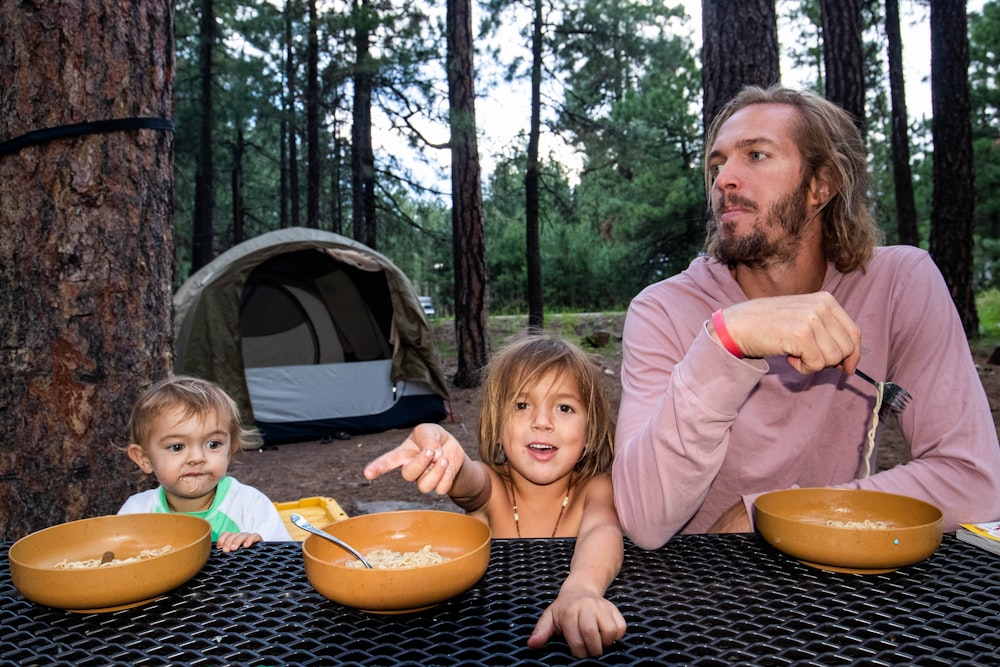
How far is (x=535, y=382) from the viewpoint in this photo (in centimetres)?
173

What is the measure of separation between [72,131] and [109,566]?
5.56 feet

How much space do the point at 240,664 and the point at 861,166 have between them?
2.07 meters

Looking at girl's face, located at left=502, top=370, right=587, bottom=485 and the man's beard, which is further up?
the man's beard

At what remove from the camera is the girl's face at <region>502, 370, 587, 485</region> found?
170 centimetres

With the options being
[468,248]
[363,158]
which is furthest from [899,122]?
[363,158]

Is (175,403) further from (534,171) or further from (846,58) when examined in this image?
(534,171)

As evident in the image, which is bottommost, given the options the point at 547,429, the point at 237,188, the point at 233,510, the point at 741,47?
the point at 233,510

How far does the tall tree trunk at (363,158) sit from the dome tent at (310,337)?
4.61 metres

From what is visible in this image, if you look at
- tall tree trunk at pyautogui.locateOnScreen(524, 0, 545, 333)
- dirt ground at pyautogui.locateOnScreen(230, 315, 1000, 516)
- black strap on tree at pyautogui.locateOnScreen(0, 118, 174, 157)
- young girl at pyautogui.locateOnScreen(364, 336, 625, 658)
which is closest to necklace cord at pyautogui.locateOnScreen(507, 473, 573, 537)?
young girl at pyautogui.locateOnScreen(364, 336, 625, 658)

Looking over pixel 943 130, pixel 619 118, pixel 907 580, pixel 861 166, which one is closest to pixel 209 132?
pixel 619 118

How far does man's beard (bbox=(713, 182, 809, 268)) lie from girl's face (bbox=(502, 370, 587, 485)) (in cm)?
58

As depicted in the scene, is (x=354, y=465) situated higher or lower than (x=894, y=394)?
lower

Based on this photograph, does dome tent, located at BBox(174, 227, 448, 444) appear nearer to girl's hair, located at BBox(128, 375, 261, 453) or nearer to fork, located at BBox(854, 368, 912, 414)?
girl's hair, located at BBox(128, 375, 261, 453)

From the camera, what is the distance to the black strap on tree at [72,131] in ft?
6.91
